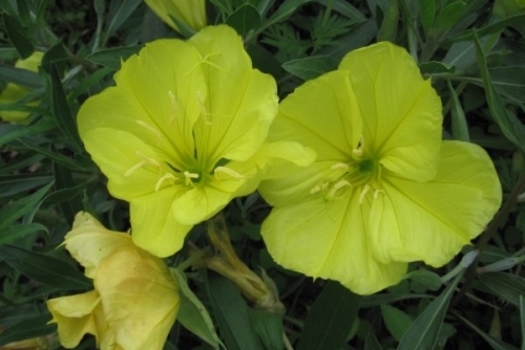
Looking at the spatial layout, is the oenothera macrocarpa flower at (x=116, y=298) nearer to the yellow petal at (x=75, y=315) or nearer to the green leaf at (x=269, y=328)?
the yellow petal at (x=75, y=315)

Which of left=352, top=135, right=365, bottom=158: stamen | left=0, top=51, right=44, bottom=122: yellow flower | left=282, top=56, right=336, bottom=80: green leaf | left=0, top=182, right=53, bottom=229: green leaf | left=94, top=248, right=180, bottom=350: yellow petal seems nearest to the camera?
left=94, top=248, right=180, bottom=350: yellow petal

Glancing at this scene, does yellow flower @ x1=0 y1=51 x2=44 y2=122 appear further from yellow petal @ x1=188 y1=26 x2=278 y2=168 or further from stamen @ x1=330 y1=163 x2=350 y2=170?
stamen @ x1=330 y1=163 x2=350 y2=170

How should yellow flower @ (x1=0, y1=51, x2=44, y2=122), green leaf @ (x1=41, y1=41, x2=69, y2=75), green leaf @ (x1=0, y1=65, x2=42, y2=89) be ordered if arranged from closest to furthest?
green leaf @ (x1=41, y1=41, x2=69, y2=75) < green leaf @ (x1=0, y1=65, x2=42, y2=89) < yellow flower @ (x1=0, y1=51, x2=44, y2=122)

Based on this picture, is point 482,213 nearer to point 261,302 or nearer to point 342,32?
point 261,302

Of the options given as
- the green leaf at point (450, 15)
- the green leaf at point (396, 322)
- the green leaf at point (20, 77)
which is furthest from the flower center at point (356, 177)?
the green leaf at point (20, 77)

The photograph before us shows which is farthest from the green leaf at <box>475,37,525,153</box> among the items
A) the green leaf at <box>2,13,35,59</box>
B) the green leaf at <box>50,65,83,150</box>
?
the green leaf at <box>2,13,35,59</box>

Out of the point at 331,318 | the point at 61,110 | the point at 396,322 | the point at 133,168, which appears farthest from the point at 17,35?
the point at 396,322
